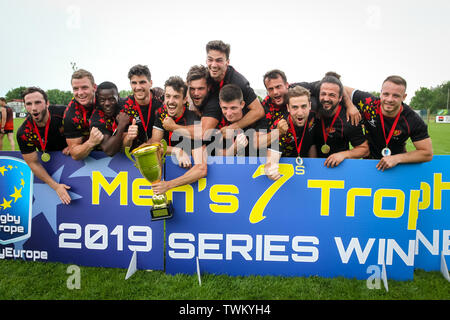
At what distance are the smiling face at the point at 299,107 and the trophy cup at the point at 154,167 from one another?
1.52 meters

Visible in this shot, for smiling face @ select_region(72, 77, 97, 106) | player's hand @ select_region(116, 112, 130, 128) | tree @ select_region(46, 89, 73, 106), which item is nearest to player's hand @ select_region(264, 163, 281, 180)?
player's hand @ select_region(116, 112, 130, 128)

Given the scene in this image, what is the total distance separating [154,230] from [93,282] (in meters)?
0.82

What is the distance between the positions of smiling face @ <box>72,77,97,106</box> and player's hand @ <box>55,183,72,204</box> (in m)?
1.03

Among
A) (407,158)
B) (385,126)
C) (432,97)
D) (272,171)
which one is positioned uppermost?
(432,97)

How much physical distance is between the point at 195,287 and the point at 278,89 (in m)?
2.56

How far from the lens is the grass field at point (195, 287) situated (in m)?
3.04

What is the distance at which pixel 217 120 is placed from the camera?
3.69 meters

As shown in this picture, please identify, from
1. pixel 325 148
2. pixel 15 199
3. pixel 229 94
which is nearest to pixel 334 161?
pixel 325 148

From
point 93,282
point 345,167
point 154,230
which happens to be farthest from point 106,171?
point 345,167

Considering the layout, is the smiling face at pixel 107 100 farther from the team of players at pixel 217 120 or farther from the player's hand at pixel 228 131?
the player's hand at pixel 228 131

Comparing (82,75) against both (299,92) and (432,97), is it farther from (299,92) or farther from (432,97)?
(432,97)

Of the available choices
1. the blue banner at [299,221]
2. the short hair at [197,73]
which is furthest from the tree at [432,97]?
Answer: the short hair at [197,73]

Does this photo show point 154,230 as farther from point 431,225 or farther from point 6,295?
point 431,225

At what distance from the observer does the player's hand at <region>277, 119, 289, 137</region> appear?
3.51 meters
